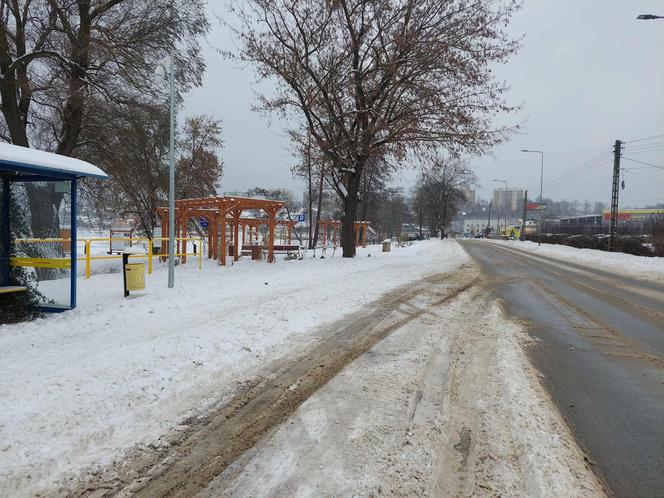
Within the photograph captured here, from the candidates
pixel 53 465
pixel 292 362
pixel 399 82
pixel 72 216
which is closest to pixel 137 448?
pixel 53 465

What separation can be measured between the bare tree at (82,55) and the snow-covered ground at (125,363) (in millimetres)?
8123

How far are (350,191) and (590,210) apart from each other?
122686 millimetres

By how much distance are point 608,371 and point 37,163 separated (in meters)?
8.31

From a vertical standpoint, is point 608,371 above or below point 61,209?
below

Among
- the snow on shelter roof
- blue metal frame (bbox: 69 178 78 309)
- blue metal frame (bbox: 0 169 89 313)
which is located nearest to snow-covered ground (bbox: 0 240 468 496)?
blue metal frame (bbox: 69 178 78 309)

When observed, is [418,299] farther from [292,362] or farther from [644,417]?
[644,417]

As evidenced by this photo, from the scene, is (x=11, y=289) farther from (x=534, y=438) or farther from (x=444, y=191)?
(x=444, y=191)

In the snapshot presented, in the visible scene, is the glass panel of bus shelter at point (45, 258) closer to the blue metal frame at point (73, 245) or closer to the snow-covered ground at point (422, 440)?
the blue metal frame at point (73, 245)

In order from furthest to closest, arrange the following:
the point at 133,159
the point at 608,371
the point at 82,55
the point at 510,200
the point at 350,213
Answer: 1. the point at 510,200
2. the point at 350,213
3. the point at 133,159
4. the point at 82,55
5. the point at 608,371

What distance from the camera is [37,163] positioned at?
6566 millimetres

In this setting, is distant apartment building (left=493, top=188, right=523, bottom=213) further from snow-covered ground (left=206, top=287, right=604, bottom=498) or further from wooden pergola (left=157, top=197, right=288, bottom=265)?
snow-covered ground (left=206, top=287, right=604, bottom=498)

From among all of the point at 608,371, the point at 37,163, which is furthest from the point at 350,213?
the point at 608,371

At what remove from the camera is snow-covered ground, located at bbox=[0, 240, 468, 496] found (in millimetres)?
3346

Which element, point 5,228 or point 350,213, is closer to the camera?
point 5,228
